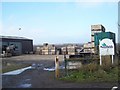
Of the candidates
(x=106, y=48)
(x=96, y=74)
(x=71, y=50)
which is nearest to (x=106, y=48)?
(x=106, y=48)

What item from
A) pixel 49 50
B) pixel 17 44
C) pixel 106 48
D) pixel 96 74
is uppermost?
pixel 17 44

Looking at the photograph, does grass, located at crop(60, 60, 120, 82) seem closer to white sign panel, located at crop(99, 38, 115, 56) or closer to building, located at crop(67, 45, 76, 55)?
white sign panel, located at crop(99, 38, 115, 56)

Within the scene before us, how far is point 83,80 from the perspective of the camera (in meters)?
14.4

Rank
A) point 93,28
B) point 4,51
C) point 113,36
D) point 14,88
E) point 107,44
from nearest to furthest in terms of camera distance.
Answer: point 14,88 < point 107,44 < point 113,36 < point 93,28 < point 4,51

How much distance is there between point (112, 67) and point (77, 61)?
8.82 feet

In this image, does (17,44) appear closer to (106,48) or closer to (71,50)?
(71,50)

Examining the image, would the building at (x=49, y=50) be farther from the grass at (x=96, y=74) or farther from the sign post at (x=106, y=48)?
the grass at (x=96, y=74)

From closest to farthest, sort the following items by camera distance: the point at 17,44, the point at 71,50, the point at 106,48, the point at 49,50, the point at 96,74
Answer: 1. the point at 96,74
2. the point at 106,48
3. the point at 71,50
4. the point at 49,50
5. the point at 17,44

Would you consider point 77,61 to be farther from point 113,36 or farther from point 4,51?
point 4,51

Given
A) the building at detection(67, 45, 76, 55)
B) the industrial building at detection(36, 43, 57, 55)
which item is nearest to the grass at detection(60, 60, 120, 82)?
the building at detection(67, 45, 76, 55)

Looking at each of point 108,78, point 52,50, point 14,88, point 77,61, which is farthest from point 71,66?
point 52,50

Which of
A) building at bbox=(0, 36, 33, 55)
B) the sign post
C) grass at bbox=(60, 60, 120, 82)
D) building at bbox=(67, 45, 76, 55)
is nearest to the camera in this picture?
grass at bbox=(60, 60, 120, 82)

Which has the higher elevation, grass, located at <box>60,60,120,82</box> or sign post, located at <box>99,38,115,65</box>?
sign post, located at <box>99,38,115,65</box>

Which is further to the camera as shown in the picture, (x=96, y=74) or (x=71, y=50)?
(x=71, y=50)
